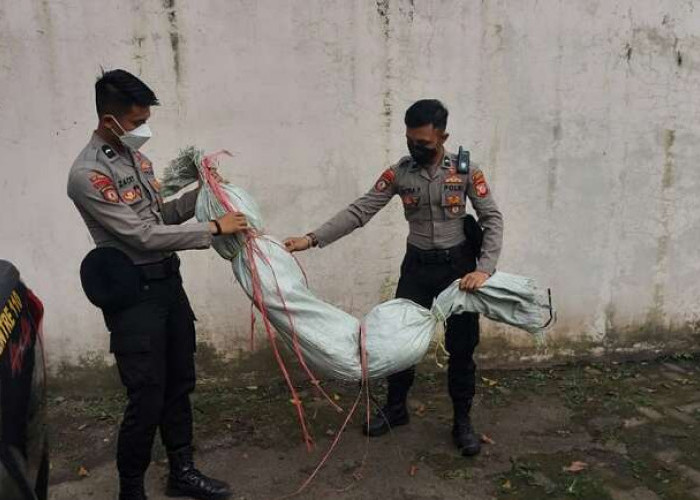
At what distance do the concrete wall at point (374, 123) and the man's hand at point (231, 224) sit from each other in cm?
135

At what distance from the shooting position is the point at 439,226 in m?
3.30

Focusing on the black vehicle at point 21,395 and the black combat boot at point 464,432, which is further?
the black combat boot at point 464,432

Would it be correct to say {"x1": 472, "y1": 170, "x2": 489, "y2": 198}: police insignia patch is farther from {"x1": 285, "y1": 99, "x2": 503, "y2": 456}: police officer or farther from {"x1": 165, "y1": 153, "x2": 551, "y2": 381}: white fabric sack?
{"x1": 165, "y1": 153, "x2": 551, "y2": 381}: white fabric sack

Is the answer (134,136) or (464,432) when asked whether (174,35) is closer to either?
(134,136)

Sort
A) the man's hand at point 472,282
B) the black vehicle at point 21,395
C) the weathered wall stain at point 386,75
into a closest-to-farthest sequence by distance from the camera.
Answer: the black vehicle at point 21,395 < the man's hand at point 472,282 < the weathered wall stain at point 386,75

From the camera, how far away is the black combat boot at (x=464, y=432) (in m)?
3.44

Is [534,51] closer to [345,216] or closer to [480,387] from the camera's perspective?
[345,216]

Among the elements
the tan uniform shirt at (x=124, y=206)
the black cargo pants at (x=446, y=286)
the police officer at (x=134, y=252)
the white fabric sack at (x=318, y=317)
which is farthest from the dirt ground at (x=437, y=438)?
the tan uniform shirt at (x=124, y=206)

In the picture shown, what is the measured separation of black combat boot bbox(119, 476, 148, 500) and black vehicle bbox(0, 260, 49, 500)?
730 mm

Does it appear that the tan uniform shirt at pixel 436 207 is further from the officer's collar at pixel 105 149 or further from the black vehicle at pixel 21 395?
the black vehicle at pixel 21 395

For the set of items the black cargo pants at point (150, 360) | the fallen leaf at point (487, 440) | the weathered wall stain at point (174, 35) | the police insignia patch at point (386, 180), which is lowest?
the fallen leaf at point (487, 440)

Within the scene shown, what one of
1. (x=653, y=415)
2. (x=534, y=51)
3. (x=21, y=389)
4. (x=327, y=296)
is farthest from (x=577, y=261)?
(x=21, y=389)

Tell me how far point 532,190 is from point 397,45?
1341 millimetres

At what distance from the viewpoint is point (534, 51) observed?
13.4 feet
